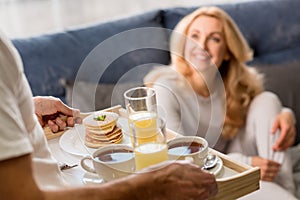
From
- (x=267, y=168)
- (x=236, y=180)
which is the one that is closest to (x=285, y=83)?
(x=267, y=168)

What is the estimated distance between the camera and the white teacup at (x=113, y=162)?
43.0 inches

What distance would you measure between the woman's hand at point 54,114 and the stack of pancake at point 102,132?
0.12 m

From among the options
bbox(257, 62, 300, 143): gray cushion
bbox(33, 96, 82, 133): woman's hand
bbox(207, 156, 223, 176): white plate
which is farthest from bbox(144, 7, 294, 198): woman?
bbox(207, 156, 223, 176): white plate

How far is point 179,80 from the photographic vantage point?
1634mm

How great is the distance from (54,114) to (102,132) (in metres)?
0.22

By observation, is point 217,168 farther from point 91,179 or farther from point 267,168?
point 267,168

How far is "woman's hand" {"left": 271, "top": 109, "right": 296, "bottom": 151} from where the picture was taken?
7.30ft

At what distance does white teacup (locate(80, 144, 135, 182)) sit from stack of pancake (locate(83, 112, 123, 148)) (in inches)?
3.4

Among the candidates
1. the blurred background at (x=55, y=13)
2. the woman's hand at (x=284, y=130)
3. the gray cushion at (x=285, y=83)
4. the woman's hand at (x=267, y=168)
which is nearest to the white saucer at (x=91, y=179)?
the woman's hand at (x=267, y=168)

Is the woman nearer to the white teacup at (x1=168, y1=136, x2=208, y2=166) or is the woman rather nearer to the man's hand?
the white teacup at (x1=168, y1=136, x2=208, y2=166)

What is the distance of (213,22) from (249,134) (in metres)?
0.52

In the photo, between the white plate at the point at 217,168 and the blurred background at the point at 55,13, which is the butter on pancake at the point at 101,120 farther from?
the blurred background at the point at 55,13

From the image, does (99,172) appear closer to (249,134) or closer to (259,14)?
(249,134)

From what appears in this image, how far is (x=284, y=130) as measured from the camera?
2.23 metres
